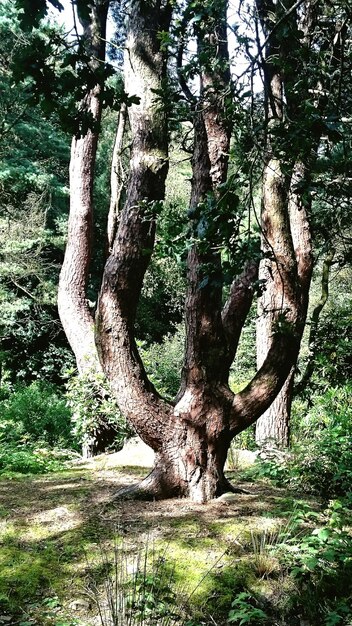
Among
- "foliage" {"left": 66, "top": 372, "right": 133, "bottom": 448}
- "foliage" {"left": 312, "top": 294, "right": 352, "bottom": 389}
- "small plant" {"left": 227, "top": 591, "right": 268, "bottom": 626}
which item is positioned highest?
"foliage" {"left": 312, "top": 294, "right": 352, "bottom": 389}

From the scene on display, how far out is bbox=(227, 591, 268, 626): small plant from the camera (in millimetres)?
2496

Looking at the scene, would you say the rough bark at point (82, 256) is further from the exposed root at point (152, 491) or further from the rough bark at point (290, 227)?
the exposed root at point (152, 491)

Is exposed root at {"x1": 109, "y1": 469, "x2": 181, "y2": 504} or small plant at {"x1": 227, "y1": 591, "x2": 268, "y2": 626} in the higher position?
exposed root at {"x1": 109, "y1": 469, "x2": 181, "y2": 504}

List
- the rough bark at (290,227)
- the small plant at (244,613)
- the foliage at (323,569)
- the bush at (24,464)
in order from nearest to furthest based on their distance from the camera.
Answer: the small plant at (244,613)
the foliage at (323,569)
the rough bark at (290,227)
the bush at (24,464)

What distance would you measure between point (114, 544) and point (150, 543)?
0.70 feet

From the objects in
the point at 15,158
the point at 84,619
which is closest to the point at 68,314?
the point at 84,619

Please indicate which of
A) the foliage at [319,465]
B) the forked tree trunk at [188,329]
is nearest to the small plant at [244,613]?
the forked tree trunk at [188,329]

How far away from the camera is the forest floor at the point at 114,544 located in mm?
2662

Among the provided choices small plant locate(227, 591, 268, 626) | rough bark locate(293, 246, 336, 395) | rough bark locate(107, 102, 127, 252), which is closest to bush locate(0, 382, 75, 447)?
rough bark locate(107, 102, 127, 252)

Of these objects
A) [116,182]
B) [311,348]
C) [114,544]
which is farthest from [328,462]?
[116,182]

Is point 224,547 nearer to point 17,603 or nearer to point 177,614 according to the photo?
point 177,614

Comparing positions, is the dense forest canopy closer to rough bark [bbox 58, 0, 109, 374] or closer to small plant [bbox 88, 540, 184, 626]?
rough bark [bbox 58, 0, 109, 374]

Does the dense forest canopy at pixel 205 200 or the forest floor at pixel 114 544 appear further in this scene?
the forest floor at pixel 114 544

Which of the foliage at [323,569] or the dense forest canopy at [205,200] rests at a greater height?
the dense forest canopy at [205,200]
